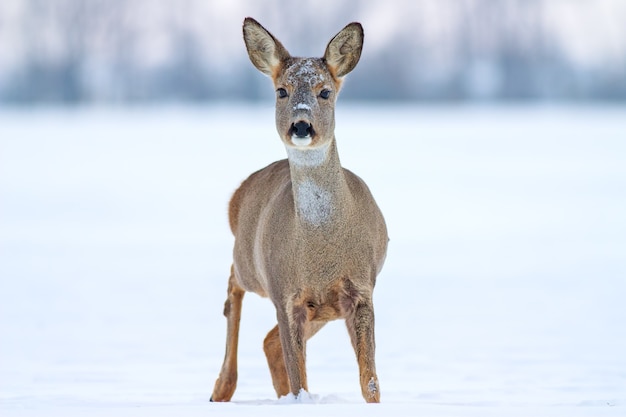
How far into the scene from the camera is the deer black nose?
5996 mm

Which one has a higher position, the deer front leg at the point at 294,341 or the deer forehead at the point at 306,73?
the deer forehead at the point at 306,73

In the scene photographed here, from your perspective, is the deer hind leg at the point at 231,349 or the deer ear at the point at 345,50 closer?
the deer ear at the point at 345,50

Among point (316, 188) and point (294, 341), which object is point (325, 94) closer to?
point (316, 188)

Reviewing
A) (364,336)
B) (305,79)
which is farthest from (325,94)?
(364,336)

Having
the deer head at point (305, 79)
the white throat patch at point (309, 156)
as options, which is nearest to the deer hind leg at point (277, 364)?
the white throat patch at point (309, 156)

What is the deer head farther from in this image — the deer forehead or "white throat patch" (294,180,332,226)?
"white throat patch" (294,180,332,226)

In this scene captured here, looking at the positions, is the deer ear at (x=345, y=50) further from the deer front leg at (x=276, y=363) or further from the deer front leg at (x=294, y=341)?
the deer front leg at (x=276, y=363)

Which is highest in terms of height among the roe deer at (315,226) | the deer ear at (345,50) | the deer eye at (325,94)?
the deer ear at (345,50)

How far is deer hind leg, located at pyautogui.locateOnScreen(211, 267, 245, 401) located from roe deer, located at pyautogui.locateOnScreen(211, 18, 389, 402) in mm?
1091

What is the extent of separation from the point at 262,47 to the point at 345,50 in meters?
0.40

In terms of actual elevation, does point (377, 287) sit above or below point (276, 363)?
below

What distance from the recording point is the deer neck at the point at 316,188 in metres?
6.27

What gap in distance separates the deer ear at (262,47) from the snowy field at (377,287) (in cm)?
165

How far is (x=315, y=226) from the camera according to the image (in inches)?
247
